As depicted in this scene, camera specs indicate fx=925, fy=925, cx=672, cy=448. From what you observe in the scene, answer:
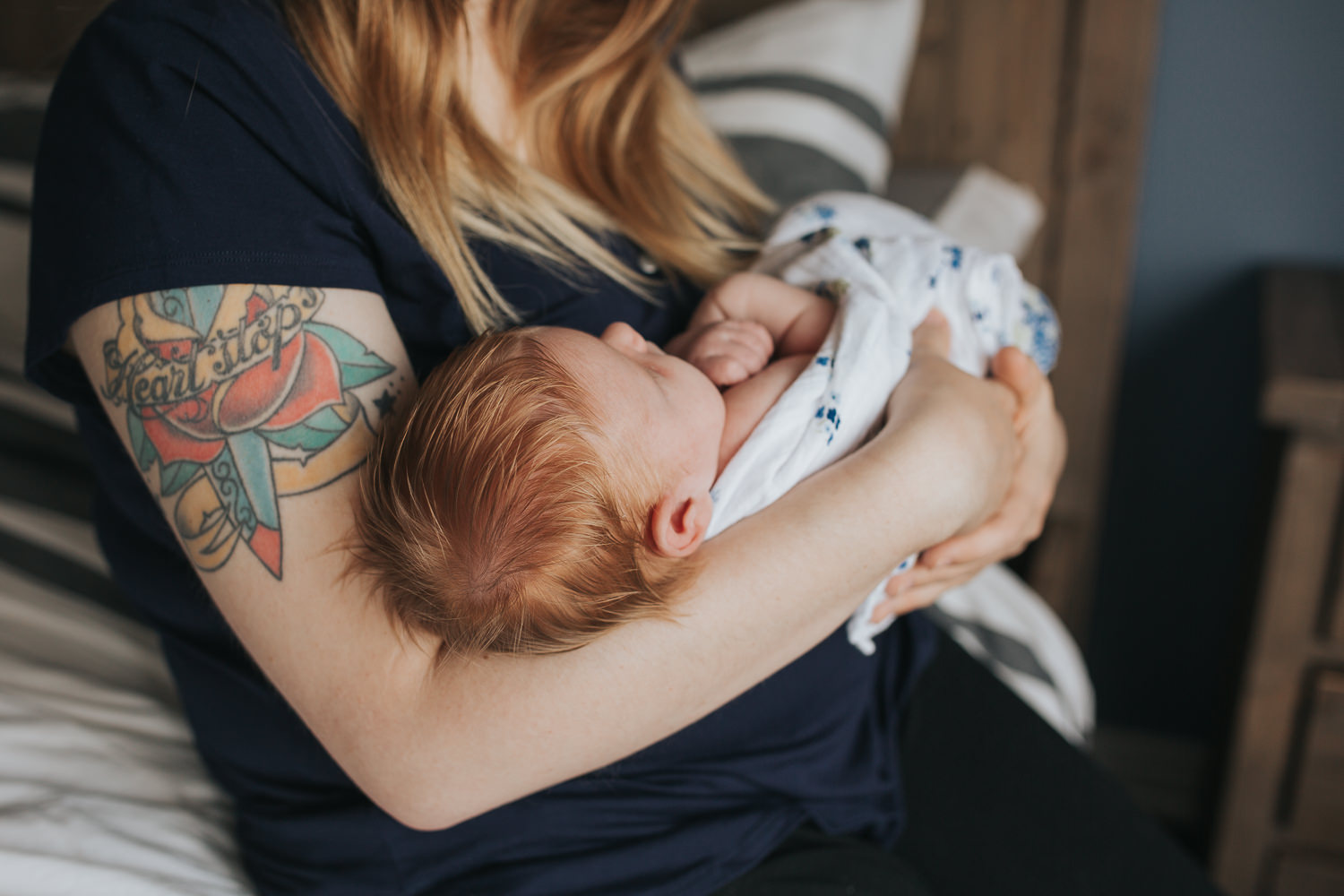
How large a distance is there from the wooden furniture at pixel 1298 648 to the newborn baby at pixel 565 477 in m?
0.71

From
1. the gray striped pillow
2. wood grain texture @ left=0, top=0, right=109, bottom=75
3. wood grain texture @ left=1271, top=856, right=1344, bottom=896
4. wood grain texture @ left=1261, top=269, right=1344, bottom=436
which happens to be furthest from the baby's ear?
wood grain texture @ left=0, top=0, right=109, bottom=75

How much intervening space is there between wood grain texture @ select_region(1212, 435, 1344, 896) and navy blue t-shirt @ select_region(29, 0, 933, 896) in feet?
2.19

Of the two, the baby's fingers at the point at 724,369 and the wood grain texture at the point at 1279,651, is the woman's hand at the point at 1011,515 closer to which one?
the baby's fingers at the point at 724,369

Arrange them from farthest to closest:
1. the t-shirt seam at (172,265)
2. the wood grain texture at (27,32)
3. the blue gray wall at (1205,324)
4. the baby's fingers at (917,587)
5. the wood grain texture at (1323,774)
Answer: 1. the wood grain texture at (27,32)
2. the blue gray wall at (1205,324)
3. the wood grain texture at (1323,774)
4. the baby's fingers at (917,587)
5. the t-shirt seam at (172,265)

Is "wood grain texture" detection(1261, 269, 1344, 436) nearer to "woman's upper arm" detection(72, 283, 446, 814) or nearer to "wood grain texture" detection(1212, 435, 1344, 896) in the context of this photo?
"wood grain texture" detection(1212, 435, 1344, 896)

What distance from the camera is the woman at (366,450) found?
604 mm

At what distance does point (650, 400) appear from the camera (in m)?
0.66

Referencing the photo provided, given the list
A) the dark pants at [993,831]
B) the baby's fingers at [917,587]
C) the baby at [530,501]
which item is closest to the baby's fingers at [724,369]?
the baby at [530,501]

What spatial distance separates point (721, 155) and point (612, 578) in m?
0.63

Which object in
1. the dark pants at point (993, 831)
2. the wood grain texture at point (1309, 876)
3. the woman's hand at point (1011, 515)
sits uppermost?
the woman's hand at point (1011, 515)

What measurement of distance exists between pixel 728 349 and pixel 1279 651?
93 cm

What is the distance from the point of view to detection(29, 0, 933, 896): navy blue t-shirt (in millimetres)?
602

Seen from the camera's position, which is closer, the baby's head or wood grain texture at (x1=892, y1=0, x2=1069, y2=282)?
the baby's head

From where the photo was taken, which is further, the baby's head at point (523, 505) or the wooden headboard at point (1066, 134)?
the wooden headboard at point (1066, 134)
